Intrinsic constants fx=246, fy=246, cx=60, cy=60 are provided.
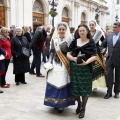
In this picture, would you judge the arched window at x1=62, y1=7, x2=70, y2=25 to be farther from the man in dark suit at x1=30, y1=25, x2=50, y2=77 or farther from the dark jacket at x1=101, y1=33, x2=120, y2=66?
the dark jacket at x1=101, y1=33, x2=120, y2=66

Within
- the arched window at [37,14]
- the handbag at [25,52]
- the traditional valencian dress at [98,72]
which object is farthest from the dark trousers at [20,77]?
the arched window at [37,14]

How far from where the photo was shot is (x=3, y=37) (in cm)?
603

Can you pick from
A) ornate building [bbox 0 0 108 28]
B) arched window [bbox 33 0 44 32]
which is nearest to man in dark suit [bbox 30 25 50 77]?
ornate building [bbox 0 0 108 28]

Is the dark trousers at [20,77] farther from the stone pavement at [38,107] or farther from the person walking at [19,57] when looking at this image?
the stone pavement at [38,107]

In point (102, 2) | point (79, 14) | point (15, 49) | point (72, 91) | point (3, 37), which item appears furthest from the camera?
point (102, 2)

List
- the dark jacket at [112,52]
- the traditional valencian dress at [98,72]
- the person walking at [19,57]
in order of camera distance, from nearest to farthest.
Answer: the dark jacket at [112,52] < the traditional valencian dress at [98,72] < the person walking at [19,57]

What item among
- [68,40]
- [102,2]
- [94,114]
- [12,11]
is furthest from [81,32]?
[102,2]

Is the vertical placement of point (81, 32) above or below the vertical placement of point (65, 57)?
above

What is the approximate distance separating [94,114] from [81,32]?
1.47m

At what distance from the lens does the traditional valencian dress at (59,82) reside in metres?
4.11

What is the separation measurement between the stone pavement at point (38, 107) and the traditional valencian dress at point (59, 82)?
254 millimetres

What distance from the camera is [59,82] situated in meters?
4.10

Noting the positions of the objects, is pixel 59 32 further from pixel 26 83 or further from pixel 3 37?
pixel 26 83

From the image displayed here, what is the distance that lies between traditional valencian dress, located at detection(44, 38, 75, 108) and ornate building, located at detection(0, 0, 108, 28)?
11060 mm
